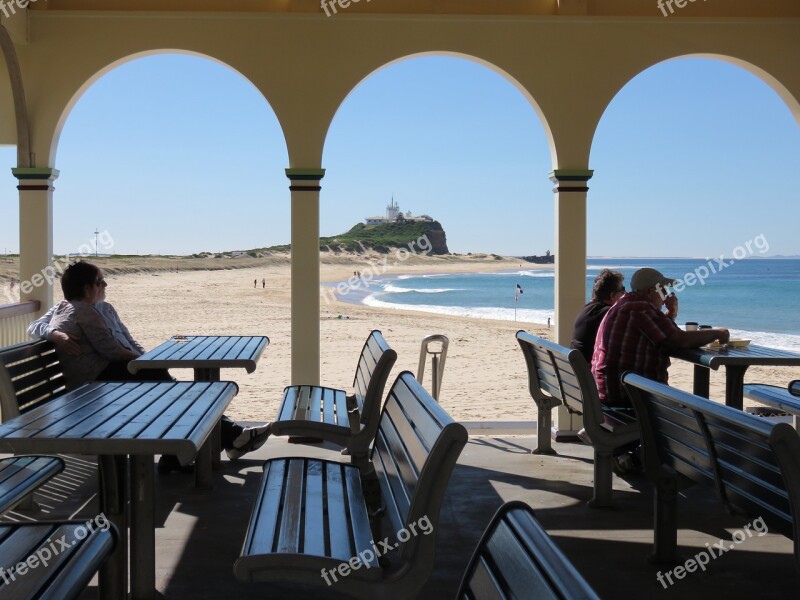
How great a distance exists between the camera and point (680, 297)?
131 feet

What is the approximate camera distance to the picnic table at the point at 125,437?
2.44 meters

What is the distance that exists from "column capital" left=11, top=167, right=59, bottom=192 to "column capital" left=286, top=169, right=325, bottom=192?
1.85 meters

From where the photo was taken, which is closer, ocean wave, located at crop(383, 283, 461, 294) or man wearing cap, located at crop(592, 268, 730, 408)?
man wearing cap, located at crop(592, 268, 730, 408)

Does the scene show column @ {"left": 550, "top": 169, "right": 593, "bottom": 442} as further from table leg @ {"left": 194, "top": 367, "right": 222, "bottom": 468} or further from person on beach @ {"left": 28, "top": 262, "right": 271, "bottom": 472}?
person on beach @ {"left": 28, "top": 262, "right": 271, "bottom": 472}

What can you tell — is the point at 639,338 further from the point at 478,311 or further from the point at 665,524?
the point at 478,311

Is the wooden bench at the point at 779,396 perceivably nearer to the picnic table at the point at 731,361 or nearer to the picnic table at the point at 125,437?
the picnic table at the point at 731,361

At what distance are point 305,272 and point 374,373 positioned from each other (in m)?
2.83

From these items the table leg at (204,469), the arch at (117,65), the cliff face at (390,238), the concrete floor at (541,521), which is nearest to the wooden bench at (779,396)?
the concrete floor at (541,521)

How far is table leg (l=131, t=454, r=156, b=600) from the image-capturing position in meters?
2.88

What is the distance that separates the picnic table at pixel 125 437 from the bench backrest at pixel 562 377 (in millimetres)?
1793

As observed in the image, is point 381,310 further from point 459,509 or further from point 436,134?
point 436,134

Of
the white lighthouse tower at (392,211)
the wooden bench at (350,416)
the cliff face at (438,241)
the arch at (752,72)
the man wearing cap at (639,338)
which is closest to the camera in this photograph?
the wooden bench at (350,416)

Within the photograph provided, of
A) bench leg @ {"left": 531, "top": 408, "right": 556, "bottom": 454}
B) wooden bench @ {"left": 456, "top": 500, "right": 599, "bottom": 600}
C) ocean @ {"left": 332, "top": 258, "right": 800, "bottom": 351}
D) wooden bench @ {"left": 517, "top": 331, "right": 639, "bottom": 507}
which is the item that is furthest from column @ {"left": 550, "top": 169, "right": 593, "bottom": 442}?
ocean @ {"left": 332, "top": 258, "right": 800, "bottom": 351}

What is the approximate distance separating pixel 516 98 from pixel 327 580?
5432 cm
